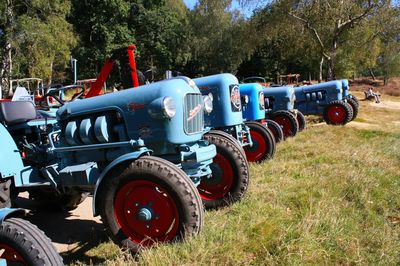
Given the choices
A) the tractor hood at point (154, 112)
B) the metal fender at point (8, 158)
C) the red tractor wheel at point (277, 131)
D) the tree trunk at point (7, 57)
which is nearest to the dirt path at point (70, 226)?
the metal fender at point (8, 158)

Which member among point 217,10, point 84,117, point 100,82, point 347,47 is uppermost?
point 217,10

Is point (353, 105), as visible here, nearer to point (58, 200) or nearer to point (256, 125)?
point (256, 125)

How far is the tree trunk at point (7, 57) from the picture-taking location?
70.1 feet

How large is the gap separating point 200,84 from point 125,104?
257 cm

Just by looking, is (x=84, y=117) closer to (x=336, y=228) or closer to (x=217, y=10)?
(x=336, y=228)

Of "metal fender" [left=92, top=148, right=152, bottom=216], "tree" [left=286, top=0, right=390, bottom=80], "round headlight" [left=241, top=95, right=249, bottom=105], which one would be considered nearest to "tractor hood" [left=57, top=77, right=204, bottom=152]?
"metal fender" [left=92, top=148, right=152, bottom=216]

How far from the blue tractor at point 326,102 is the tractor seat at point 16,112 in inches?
401

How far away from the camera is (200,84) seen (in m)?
6.39

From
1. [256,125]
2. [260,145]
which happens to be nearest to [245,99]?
[256,125]

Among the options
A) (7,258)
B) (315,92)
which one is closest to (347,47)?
(315,92)

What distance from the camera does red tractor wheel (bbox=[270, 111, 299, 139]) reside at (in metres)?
10.5

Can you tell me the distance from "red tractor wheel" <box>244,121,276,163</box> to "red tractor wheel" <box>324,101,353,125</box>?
6.13 m

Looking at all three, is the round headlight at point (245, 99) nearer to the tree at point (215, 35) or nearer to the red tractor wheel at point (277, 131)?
the red tractor wheel at point (277, 131)

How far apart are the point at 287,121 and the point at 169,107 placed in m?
7.29
